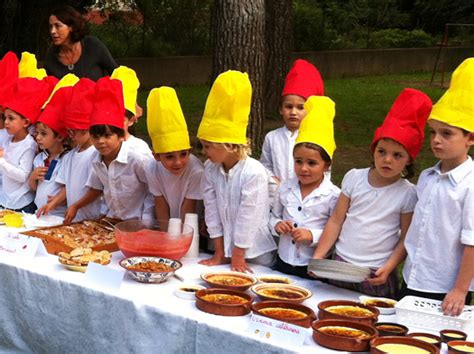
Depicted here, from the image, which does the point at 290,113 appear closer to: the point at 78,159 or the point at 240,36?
the point at 78,159

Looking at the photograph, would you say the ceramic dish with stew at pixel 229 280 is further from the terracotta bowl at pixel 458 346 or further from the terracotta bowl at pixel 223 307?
the terracotta bowl at pixel 458 346

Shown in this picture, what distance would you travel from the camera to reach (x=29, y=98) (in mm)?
4527

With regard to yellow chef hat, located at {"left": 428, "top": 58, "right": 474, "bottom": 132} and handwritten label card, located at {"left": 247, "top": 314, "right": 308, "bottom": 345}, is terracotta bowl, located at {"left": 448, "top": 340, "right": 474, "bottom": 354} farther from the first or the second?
yellow chef hat, located at {"left": 428, "top": 58, "right": 474, "bottom": 132}

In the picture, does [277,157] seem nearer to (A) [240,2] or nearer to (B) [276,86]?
(A) [240,2]

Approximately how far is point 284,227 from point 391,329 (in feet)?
2.94

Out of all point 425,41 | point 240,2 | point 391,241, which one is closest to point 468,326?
point 391,241

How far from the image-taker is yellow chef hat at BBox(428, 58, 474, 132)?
9.07ft

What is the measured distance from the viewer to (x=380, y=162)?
308 cm

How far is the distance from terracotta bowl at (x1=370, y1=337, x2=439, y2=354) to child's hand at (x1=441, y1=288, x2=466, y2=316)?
0.35 metres

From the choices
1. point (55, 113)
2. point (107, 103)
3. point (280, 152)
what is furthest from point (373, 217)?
point (55, 113)

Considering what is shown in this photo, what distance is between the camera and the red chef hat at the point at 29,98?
4523mm

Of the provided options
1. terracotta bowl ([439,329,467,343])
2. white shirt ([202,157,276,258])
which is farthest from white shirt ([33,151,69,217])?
terracotta bowl ([439,329,467,343])

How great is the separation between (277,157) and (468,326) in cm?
178

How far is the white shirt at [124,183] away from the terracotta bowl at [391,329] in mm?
1764
